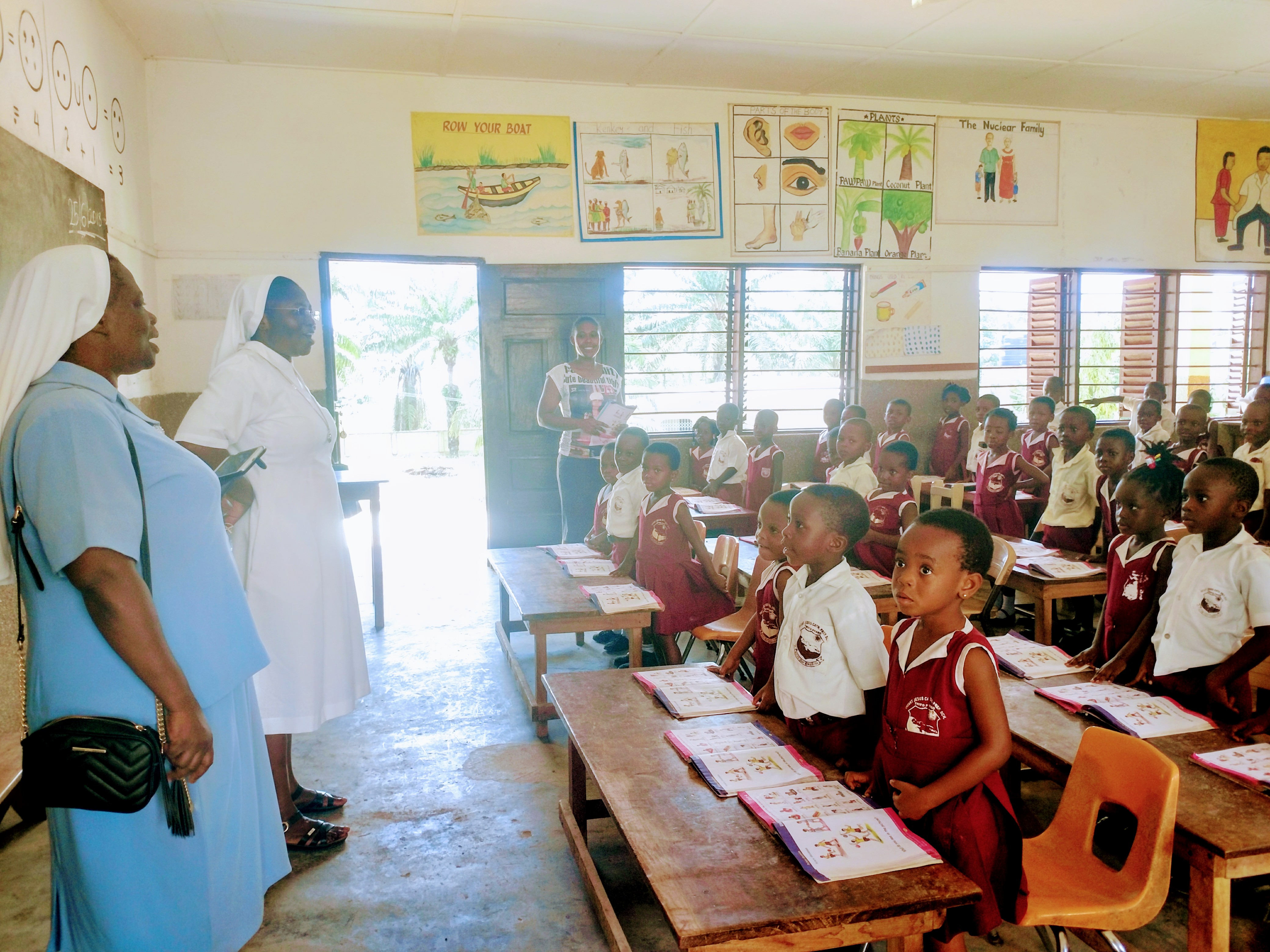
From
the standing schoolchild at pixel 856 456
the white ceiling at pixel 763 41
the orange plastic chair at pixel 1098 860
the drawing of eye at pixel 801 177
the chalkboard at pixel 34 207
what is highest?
the white ceiling at pixel 763 41

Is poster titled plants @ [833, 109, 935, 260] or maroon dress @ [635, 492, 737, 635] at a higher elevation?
poster titled plants @ [833, 109, 935, 260]

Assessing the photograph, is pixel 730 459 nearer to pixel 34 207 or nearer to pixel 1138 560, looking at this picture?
pixel 1138 560

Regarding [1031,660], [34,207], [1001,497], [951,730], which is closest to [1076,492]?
[1001,497]

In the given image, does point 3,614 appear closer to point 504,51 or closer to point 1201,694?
point 1201,694

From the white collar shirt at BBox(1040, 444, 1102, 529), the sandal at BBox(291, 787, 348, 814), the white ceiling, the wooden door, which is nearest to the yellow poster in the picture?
the white ceiling

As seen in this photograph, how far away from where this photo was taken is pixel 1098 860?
1758 mm

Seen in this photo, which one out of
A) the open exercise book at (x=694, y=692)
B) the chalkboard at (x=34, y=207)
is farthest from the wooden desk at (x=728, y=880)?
the chalkboard at (x=34, y=207)

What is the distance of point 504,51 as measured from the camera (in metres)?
5.66

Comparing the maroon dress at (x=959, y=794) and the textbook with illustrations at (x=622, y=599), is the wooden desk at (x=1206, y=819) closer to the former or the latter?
the maroon dress at (x=959, y=794)

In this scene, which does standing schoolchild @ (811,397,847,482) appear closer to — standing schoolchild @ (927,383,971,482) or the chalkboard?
standing schoolchild @ (927,383,971,482)

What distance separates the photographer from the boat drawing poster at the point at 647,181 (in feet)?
21.1

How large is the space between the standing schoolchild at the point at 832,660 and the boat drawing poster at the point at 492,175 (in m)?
4.77

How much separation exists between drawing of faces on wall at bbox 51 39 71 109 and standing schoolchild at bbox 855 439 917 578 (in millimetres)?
3922

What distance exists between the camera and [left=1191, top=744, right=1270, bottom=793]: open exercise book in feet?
→ 5.35
